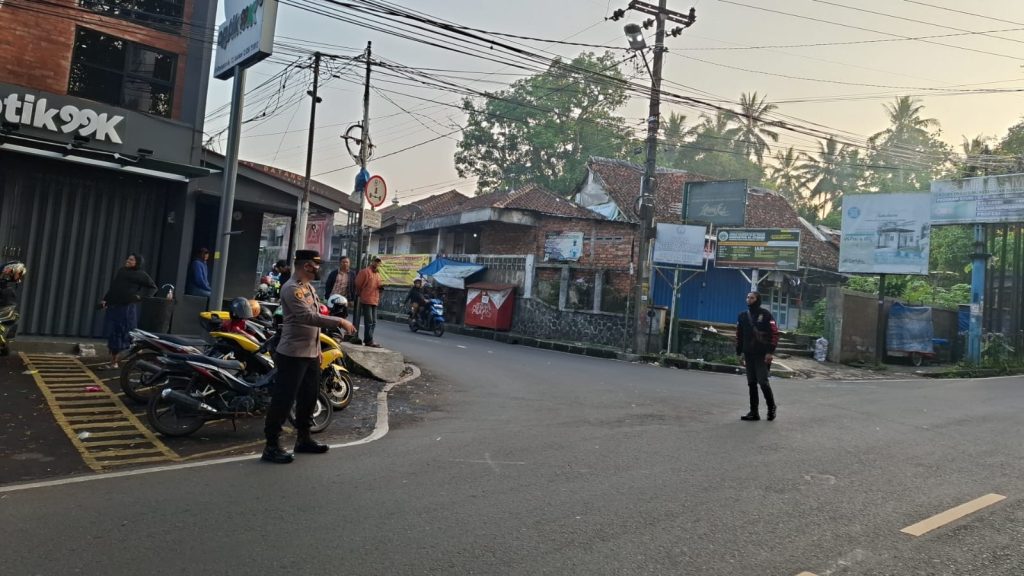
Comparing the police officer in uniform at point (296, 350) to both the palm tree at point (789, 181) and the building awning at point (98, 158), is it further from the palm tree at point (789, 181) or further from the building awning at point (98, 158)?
the palm tree at point (789, 181)

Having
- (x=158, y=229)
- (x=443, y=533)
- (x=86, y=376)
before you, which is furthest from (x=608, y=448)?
(x=158, y=229)

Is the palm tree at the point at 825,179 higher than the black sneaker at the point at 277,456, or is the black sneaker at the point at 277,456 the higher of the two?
the palm tree at the point at 825,179

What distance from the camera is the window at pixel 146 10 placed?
1108 cm

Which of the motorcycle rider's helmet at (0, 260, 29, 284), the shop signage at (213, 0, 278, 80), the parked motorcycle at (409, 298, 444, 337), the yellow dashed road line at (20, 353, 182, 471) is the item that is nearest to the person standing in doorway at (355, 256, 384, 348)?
the shop signage at (213, 0, 278, 80)

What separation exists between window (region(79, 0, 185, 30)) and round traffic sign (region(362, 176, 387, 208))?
4.18 meters

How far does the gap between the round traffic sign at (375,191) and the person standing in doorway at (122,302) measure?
202 inches

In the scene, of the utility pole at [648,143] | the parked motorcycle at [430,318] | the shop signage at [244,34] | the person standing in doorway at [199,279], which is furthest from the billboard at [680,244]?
the shop signage at [244,34]

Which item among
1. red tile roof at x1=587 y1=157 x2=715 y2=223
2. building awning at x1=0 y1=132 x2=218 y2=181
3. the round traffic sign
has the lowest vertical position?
building awning at x1=0 y1=132 x2=218 y2=181

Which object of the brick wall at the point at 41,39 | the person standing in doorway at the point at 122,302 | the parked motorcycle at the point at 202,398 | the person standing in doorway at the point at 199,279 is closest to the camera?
the parked motorcycle at the point at 202,398

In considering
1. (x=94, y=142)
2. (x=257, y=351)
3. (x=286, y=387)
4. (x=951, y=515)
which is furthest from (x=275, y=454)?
(x=94, y=142)

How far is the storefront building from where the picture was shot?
10188 mm

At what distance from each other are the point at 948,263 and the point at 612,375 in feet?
82.3

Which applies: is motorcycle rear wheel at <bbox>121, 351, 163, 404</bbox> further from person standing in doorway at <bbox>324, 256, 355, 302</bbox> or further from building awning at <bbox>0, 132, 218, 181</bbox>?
person standing in doorway at <bbox>324, 256, 355, 302</bbox>

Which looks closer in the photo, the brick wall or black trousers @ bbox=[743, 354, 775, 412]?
black trousers @ bbox=[743, 354, 775, 412]
